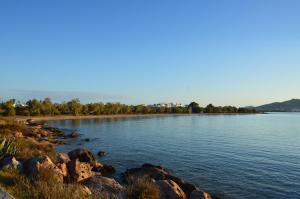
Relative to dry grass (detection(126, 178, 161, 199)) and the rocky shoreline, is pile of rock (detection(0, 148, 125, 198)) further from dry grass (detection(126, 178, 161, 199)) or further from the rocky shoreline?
dry grass (detection(126, 178, 161, 199))

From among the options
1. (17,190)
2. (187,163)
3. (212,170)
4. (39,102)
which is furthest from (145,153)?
(39,102)

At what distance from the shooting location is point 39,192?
10.5 m

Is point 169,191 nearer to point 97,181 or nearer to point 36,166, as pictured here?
point 97,181

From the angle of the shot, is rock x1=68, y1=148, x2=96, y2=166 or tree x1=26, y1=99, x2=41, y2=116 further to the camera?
tree x1=26, y1=99, x2=41, y2=116

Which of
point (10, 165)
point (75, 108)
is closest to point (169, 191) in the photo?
point (10, 165)

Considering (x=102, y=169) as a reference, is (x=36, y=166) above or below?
above

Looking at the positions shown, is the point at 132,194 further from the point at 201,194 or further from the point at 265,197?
the point at 265,197

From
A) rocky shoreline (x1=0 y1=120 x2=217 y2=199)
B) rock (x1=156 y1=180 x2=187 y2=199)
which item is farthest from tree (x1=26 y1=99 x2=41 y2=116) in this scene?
rock (x1=156 y1=180 x2=187 y2=199)

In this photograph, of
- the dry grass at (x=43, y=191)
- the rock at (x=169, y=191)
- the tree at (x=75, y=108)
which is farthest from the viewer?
the tree at (x=75, y=108)

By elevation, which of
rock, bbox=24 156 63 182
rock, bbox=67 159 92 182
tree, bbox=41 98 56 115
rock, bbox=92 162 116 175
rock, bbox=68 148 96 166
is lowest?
rock, bbox=92 162 116 175

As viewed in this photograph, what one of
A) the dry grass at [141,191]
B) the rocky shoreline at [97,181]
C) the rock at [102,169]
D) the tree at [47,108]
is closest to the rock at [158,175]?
the rocky shoreline at [97,181]

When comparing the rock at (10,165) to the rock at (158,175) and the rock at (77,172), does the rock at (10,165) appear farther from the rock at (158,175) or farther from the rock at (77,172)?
the rock at (158,175)

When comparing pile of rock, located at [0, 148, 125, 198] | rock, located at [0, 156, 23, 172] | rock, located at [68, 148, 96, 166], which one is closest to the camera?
pile of rock, located at [0, 148, 125, 198]

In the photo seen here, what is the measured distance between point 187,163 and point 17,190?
2869 centimetres
